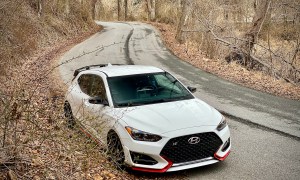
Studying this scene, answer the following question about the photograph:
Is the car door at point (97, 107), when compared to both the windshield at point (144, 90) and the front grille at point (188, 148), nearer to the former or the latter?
the windshield at point (144, 90)

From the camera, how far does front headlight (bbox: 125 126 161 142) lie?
21.5ft

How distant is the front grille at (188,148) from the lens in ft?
21.4

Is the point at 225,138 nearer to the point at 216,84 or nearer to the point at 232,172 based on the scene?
the point at 232,172

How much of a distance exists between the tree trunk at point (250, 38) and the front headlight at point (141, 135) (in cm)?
1668

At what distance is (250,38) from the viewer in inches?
899

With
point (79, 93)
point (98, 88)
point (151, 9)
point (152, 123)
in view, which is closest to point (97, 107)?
point (98, 88)

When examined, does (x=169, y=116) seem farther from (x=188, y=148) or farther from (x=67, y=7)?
(x=67, y=7)

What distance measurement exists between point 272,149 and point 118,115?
3356 millimetres

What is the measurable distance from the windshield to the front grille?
53.2 inches

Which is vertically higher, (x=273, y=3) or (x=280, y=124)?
(x=273, y=3)

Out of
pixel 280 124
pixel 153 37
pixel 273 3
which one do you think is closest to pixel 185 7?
pixel 153 37

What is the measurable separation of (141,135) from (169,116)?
690 millimetres

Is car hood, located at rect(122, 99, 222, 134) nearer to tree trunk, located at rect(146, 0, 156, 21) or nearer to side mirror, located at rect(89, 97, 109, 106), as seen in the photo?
side mirror, located at rect(89, 97, 109, 106)

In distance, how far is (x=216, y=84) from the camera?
15430mm
